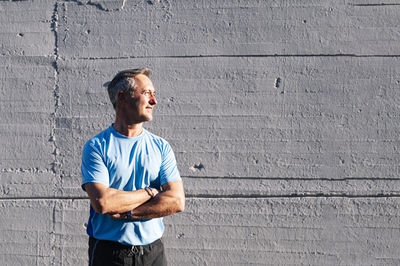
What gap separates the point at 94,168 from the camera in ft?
7.15

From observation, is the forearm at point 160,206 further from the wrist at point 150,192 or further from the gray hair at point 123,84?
the gray hair at point 123,84

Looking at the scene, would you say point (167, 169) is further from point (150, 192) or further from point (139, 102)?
point (139, 102)

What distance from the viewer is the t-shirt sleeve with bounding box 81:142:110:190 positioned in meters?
2.17

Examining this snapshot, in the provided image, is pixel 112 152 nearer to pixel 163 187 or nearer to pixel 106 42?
pixel 163 187

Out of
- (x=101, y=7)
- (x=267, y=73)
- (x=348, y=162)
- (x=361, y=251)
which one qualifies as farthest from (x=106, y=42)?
(x=361, y=251)

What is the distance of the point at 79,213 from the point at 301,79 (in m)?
1.75

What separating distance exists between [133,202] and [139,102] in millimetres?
498

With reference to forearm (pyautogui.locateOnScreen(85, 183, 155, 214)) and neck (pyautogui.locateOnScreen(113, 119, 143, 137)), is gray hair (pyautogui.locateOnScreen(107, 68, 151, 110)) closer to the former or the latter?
neck (pyautogui.locateOnScreen(113, 119, 143, 137))

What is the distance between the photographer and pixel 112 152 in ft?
7.34

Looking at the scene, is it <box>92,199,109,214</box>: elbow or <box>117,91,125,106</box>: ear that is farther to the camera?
<box>117,91,125,106</box>: ear

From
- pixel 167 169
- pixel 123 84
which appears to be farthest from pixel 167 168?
pixel 123 84

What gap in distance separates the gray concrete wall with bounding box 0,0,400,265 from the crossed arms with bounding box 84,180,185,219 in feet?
2.63

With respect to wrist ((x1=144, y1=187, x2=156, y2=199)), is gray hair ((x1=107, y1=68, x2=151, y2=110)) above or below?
above

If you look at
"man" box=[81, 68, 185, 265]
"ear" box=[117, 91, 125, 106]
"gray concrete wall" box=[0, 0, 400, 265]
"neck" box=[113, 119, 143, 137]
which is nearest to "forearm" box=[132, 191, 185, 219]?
"man" box=[81, 68, 185, 265]
